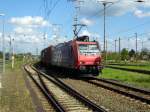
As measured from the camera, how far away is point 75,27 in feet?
154

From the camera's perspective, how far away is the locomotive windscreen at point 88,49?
3328 cm

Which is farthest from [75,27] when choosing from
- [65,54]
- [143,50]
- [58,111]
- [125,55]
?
[143,50]

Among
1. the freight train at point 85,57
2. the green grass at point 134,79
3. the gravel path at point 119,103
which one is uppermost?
the freight train at point 85,57

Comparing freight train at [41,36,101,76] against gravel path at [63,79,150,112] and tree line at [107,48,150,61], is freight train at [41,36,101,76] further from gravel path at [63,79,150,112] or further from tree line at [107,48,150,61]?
tree line at [107,48,150,61]

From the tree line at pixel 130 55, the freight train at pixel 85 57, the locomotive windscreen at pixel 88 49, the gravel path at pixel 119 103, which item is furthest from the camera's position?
the tree line at pixel 130 55

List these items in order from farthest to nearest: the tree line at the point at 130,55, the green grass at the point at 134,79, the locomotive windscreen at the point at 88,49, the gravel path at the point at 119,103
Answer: the tree line at the point at 130,55, the locomotive windscreen at the point at 88,49, the green grass at the point at 134,79, the gravel path at the point at 119,103

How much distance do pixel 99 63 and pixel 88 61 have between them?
0.91 metres

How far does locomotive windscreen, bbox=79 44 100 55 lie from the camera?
33.3m

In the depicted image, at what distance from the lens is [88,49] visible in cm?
3353

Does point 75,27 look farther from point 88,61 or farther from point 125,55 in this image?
point 125,55

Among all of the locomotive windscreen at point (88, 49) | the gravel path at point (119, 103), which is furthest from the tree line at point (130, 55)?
the gravel path at point (119, 103)

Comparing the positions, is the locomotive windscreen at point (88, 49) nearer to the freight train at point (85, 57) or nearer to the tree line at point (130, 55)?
the freight train at point (85, 57)

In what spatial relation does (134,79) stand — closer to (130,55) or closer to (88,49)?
(88,49)

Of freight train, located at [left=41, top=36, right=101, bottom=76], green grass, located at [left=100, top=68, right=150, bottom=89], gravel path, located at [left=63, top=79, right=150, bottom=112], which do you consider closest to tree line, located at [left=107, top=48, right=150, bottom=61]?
green grass, located at [left=100, top=68, right=150, bottom=89]
